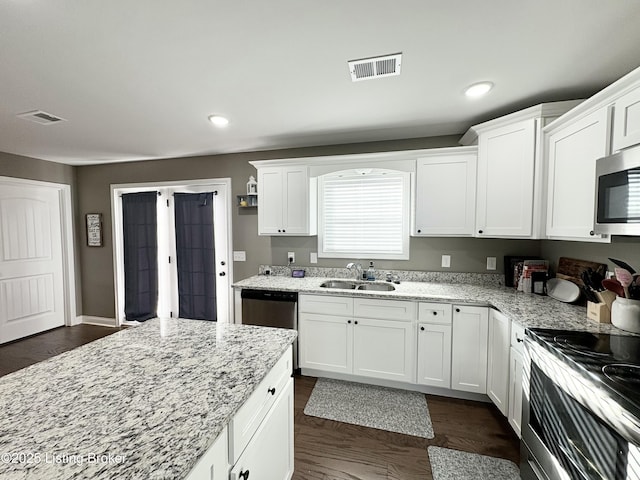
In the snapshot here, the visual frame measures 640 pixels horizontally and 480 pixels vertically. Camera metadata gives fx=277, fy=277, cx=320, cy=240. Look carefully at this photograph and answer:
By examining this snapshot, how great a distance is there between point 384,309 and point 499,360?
0.92m

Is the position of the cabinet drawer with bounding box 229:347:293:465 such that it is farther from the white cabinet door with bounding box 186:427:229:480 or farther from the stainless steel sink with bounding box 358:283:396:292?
the stainless steel sink with bounding box 358:283:396:292

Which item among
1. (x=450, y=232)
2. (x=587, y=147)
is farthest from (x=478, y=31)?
(x=450, y=232)

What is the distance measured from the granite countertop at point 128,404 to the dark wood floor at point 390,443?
→ 1.01 meters

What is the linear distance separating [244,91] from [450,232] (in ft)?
7.08

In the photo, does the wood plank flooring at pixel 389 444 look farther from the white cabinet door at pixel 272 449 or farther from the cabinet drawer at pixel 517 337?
the cabinet drawer at pixel 517 337

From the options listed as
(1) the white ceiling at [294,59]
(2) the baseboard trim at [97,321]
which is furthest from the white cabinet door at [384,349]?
(2) the baseboard trim at [97,321]

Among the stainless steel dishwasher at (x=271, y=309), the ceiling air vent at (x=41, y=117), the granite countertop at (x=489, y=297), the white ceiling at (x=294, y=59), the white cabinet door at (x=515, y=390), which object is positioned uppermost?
the white ceiling at (x=294, y=59)

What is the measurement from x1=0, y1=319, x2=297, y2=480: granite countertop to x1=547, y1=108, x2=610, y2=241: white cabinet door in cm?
195

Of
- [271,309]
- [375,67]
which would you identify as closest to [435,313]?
[271,309]

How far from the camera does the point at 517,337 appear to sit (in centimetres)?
184

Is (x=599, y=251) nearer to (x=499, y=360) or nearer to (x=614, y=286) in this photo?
(x=614, y=286)

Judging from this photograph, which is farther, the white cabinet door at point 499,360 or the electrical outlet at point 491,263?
the electrical outlet at point 491,263

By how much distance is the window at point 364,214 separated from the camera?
10.1 ft

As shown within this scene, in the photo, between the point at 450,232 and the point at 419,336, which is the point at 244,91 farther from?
the point at 419,336
